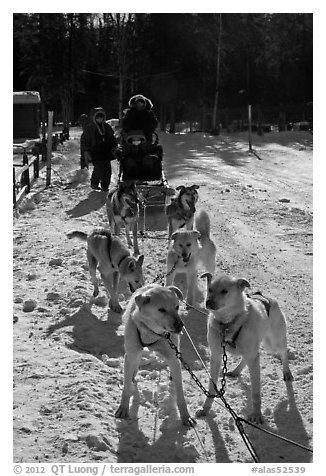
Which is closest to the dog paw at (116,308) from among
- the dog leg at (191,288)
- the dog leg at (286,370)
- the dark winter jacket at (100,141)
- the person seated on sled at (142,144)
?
the dog leg at (191,288)

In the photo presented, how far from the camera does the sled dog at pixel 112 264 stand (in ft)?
15.5

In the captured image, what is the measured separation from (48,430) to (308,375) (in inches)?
70.4

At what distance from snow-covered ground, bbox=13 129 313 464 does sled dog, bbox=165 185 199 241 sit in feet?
1.33

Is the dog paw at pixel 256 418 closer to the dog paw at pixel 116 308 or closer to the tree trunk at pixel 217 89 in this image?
the dog paw at pixel 116 308

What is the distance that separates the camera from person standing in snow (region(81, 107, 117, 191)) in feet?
33.4

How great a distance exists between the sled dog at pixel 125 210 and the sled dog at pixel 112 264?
1488 millimetres

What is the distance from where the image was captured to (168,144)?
20891 mm

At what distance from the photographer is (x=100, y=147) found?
10.2 metres

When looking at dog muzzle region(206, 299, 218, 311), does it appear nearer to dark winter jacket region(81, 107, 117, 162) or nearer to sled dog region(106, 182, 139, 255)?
sled dog region(106, 182, 139, 255)

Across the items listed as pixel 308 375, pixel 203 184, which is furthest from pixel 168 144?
pixel 308 375

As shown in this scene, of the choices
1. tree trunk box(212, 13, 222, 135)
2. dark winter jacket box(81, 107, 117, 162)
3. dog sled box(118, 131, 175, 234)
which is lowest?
dog sled box(118, 131, 175, 234)

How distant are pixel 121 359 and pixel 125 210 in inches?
115

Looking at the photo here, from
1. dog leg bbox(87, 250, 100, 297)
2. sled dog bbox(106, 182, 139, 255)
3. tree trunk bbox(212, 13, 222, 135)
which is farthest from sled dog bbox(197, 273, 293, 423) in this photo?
tree trunk bbox(212, 13, 222, 135)

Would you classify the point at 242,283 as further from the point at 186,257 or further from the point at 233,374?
the point at 186,257
